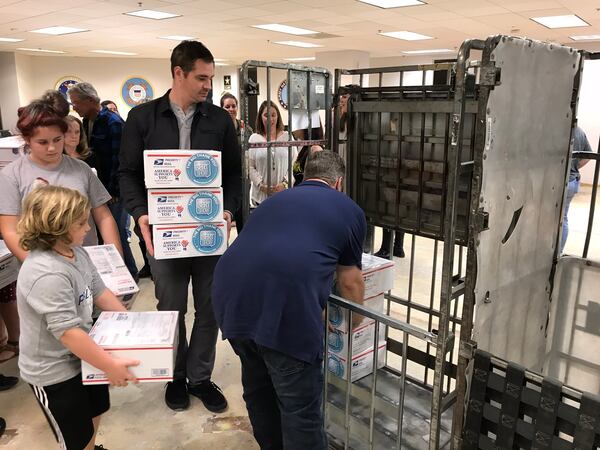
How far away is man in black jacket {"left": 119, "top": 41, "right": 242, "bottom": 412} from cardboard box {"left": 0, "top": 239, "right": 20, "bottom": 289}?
2.50ft

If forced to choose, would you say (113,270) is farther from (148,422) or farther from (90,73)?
(90,73)

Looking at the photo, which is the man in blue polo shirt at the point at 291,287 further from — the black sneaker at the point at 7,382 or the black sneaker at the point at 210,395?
the black sneaker at the point at 7,382

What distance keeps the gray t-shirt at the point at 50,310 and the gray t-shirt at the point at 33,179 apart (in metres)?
0.58

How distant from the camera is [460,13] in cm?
699

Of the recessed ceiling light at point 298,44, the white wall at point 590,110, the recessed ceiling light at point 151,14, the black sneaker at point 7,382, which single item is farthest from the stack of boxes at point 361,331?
the white wall at point 590,110

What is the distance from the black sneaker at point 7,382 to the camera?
2.60 m

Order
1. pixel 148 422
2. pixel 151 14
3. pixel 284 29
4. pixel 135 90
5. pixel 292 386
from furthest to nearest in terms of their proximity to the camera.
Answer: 1. pixel 135 90
2. pixel 284 29
3. pixel 151 14
4. pixel 148 422
5. pixel 292 386

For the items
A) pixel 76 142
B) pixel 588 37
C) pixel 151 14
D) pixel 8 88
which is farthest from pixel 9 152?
pixel 8 88

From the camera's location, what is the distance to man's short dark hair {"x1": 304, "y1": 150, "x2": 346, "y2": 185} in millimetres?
1706

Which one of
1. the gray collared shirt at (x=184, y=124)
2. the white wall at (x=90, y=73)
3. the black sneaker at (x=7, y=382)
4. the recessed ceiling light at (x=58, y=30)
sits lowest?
the black sneaker at (x=7, y=382)

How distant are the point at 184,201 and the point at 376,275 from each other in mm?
864

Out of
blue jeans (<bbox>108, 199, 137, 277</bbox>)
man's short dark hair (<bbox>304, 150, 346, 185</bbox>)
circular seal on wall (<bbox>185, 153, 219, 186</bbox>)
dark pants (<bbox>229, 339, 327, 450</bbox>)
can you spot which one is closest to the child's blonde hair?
circular seal on wall (<bbox>185, 153, 219, 186</bbox>)

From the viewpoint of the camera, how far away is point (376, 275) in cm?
202

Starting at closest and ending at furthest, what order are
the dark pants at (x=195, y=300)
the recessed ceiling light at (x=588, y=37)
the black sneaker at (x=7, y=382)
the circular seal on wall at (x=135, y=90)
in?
the dark pants at (x=195, y=300) < the black sneaker at (x=7, y=382) < the recessed ceiling light at (x=588, y=37) < the circular seal on wall at (x=135, y=90)
